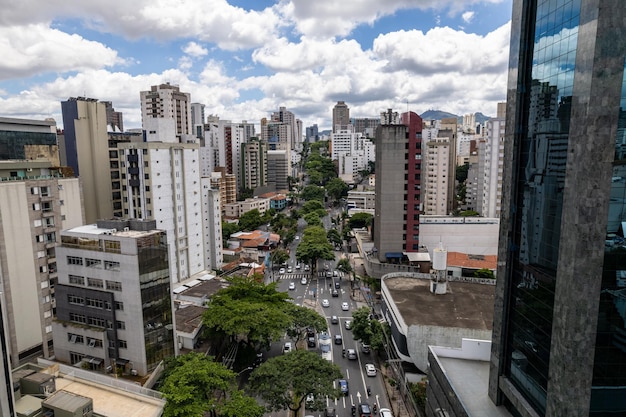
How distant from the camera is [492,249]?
3041 inches

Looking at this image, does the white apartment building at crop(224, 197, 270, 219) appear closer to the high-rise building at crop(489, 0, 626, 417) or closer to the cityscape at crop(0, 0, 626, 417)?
the cityscape at crop(0, 0, 626, 417)

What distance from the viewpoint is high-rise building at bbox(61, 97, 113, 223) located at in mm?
52812

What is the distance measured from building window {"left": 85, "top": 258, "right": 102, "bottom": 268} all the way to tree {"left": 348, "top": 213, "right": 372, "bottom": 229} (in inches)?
2862

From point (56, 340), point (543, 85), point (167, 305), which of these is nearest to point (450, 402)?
point (543, 85)

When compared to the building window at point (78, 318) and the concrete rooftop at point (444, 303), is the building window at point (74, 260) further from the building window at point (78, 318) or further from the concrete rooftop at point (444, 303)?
the concrete rooftop at point (444, 303)

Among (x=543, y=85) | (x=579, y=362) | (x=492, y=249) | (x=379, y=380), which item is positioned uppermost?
(x=543, y=85)

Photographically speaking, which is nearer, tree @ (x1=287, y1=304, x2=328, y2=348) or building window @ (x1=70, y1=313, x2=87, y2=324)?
building window @ (x1=70, y1=313, x2=87, y2=324)

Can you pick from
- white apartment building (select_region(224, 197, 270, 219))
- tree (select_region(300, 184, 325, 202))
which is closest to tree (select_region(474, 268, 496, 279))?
white apartment building (select_region(224, 197, 270, 219))

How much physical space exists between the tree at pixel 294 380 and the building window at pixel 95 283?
15.5 metres

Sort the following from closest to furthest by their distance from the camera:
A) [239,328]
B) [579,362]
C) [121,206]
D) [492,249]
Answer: [579,362], [239,328], [121,206], [492,249]

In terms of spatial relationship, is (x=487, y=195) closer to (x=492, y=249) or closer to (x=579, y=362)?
(x=492, y=249)

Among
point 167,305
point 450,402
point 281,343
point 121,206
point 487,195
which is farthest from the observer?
point 487,195

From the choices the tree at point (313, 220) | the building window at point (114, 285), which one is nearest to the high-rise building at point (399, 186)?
the tree at point (313, 220)

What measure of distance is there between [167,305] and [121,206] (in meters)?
26.5
